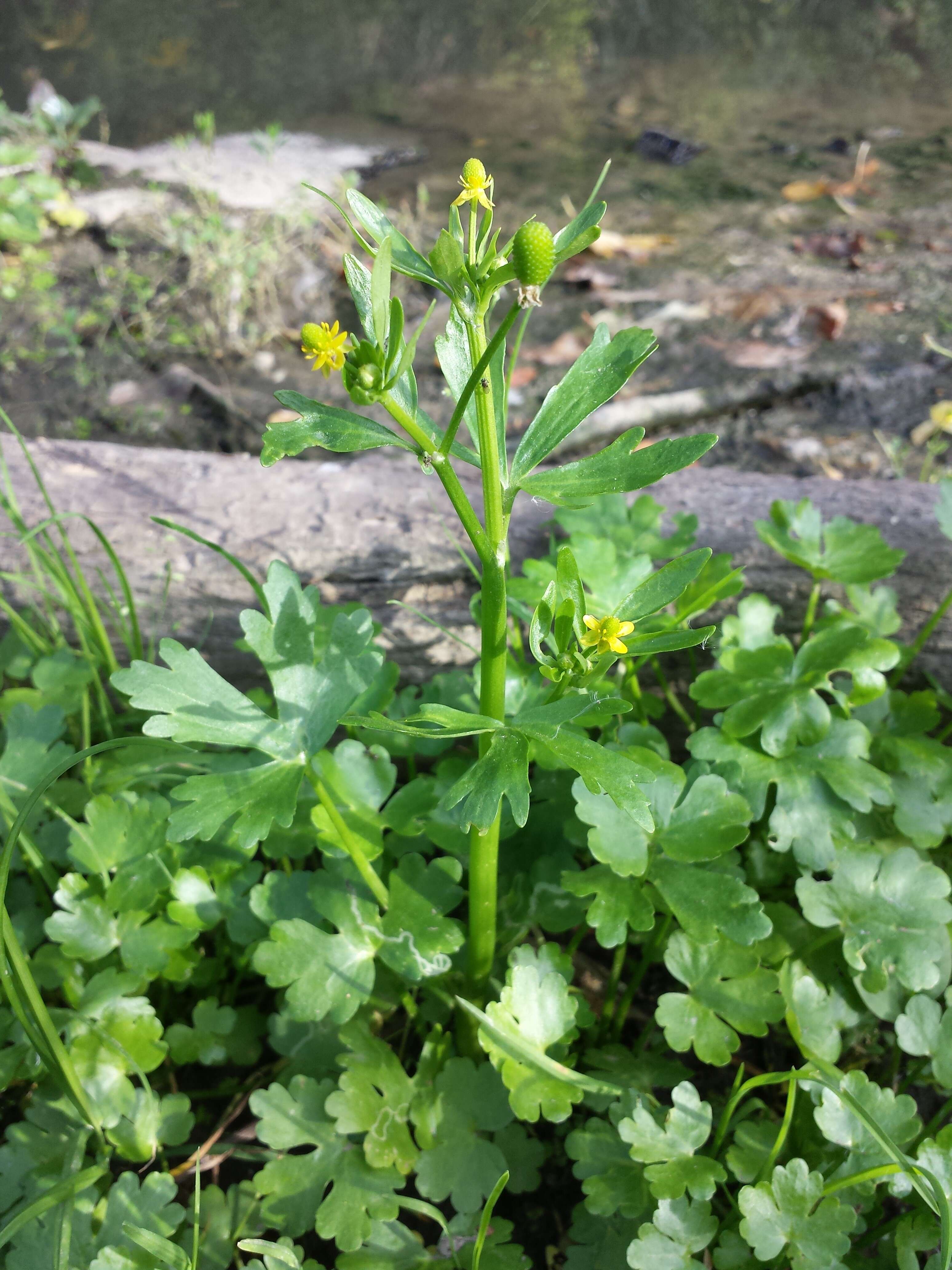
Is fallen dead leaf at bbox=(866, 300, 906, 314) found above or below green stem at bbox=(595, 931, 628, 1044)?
above

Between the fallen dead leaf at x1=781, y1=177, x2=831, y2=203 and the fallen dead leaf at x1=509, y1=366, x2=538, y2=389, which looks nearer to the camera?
the fallen dead leaf at x1=509, y1=366, x2=538, y2=389

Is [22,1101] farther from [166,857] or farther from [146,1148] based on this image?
[166,857]

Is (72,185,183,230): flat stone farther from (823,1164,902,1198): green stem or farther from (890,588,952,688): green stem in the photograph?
(823,1164,902,1198): green stem

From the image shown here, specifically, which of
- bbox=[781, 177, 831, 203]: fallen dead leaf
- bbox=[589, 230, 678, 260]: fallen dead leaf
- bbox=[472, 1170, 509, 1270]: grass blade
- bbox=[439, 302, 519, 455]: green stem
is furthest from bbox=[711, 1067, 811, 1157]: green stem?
bbox=[781, 177, 831, 203]: fallen dead leaf

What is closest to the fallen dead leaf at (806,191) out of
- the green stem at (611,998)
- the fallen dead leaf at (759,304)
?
the fallen dead leaf at (759,304)

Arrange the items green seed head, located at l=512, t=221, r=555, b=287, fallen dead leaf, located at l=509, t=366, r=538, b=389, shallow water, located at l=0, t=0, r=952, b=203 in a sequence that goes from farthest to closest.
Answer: shallow water, located at l=0, t=0, r=952, b=203 < fallen dead leaf, located at l=509, t=366, r=538, b=389 < green seed head, located at l=512, t=221, r=555, b=287

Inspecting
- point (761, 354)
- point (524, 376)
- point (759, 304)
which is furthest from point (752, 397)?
point (524, 376)

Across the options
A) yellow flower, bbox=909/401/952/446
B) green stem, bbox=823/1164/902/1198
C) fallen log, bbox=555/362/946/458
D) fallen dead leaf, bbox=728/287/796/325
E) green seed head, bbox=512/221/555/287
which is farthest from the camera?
fallen dead leaf, bbox=728/287/796/325

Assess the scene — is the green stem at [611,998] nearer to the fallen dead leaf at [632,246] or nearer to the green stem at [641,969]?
the green stem at [641,969]

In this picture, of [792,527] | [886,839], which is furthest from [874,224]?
[886,839]
